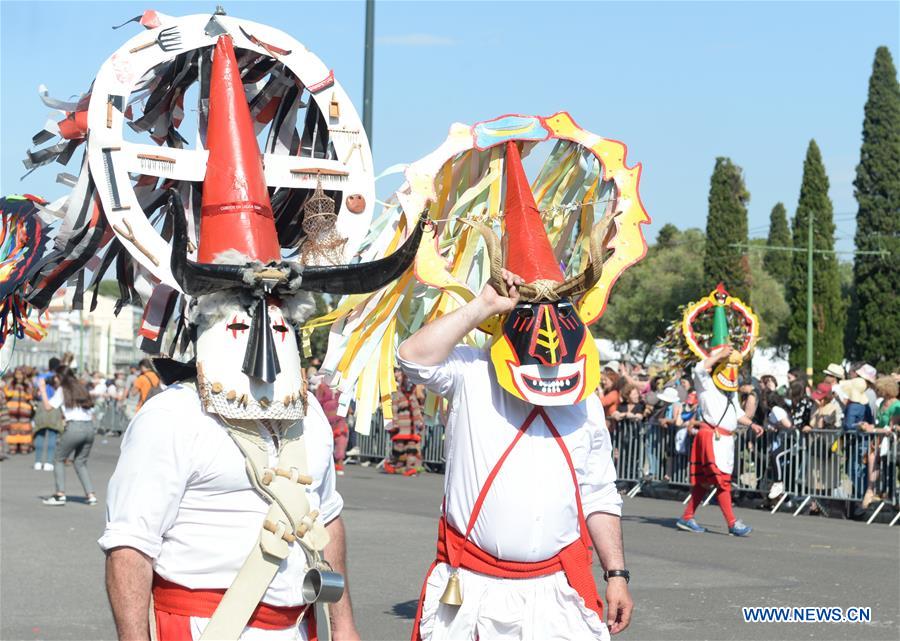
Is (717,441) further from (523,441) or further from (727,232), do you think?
(727,232)

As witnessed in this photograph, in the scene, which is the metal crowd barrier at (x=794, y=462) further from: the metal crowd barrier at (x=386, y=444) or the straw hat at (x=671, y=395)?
the metal crowd barrier at (x=386, y=444)

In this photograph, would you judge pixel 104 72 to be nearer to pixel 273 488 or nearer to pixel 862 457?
pixel 273 488

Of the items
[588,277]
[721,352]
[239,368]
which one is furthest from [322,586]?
[721,352]

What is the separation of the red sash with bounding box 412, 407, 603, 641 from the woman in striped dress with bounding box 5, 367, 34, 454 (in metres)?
23.4

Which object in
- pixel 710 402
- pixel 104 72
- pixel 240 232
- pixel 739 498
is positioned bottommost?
pixel 739 498

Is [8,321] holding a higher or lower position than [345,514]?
higher

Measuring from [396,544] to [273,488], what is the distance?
9.57 metres

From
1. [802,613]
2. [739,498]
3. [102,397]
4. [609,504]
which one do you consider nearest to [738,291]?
[102,397]

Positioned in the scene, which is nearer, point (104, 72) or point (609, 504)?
point (104, 72)

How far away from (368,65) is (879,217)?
37.5m

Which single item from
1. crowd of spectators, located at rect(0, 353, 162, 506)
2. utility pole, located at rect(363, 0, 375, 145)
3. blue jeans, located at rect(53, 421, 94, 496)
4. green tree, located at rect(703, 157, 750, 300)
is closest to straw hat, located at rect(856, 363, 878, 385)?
utility pole, located at rect(363, 0, 375, 145)

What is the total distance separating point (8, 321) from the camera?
549 cm

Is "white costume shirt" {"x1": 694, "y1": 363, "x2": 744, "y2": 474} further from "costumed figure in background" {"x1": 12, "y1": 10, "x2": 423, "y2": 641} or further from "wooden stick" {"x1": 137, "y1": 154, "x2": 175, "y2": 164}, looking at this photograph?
"wooden stick" {"x1": 137, "y1": 154, "x2": 175, "y2": 164}

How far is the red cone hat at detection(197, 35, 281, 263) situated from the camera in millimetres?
4289
